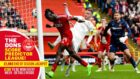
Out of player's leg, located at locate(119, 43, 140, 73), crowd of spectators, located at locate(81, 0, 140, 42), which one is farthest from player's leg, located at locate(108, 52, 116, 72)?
crowd of spectators, located at locate(81, 0, 140, 42)

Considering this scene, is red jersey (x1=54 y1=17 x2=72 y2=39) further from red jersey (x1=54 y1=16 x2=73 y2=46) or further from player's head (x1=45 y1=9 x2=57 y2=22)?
player's head (x1=45 y1=9 x2=57 y2=22)

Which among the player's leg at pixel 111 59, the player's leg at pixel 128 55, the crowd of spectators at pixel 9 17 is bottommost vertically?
the player's leg at pixel 111 59

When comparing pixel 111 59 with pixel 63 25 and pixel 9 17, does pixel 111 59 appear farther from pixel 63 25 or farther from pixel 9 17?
pixel 9 17

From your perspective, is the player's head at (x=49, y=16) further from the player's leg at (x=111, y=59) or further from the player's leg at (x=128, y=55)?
the player's leg at (x=111, y=59)

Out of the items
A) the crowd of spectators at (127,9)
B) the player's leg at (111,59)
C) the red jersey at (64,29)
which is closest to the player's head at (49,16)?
the red jersey at (64,29)

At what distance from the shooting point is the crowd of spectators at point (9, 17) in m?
13.9

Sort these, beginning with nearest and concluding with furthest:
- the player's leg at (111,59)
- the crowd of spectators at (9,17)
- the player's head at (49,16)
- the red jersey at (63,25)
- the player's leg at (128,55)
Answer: the crowd of spectators at (9,17) < the player's head at (49,16) < the red jersey at (63,25) < the player's leg at (128,55) < the player's leg at (111,59)

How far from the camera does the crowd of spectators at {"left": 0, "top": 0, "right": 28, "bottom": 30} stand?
45.6ft

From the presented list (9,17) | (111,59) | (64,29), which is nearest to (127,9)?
(111,59)

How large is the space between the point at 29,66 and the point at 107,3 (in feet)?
83.5

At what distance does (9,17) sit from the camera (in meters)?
13.9

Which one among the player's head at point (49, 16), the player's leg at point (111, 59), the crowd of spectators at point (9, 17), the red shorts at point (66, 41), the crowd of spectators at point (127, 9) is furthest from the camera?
the crowd of spectators at point (127, 9)

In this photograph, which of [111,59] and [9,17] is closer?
[9,17]

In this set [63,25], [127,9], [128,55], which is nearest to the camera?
[63,25]
